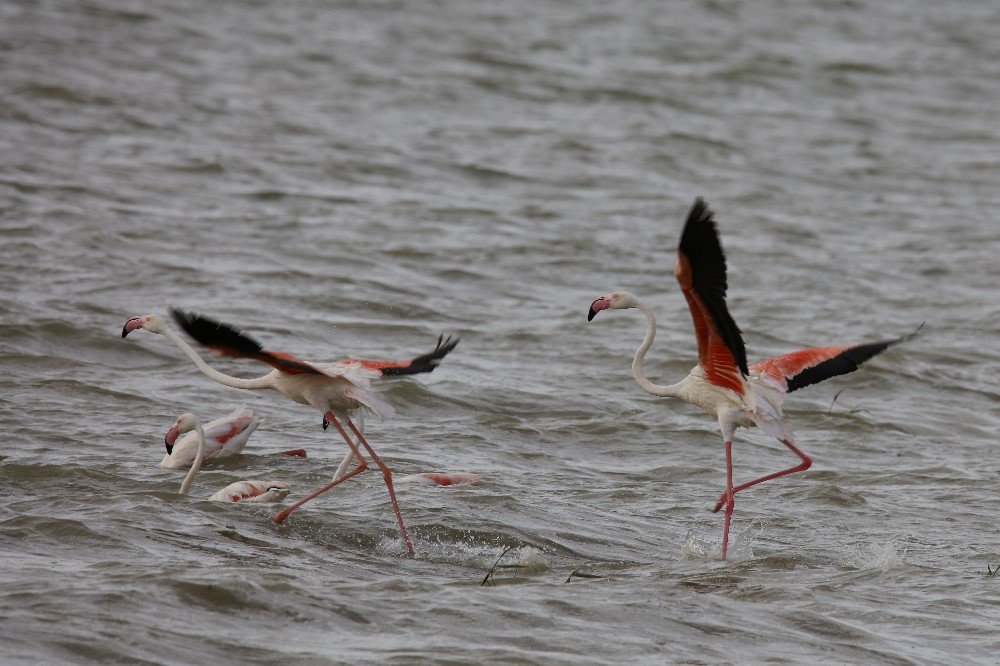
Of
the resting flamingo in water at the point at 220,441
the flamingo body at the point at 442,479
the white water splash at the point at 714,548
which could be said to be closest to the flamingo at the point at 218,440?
the resting flamingo in water at the point at 220,441

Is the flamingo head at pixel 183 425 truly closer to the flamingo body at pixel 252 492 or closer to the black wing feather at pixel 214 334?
the flamingo body at pixel 252 492

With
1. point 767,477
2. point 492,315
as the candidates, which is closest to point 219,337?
point 767,477

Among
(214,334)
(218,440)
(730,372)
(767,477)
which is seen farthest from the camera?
(218,440)

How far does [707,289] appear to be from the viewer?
705 cm

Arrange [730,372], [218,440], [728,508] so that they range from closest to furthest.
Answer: [728,508] → [730,372] → [218,440]

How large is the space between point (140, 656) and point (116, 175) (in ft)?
35.7

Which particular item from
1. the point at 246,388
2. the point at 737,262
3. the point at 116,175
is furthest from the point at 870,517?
the point at 116,175

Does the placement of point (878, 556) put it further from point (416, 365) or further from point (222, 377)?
point (222, 377)

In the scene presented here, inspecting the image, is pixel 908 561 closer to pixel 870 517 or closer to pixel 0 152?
pixel 870 517

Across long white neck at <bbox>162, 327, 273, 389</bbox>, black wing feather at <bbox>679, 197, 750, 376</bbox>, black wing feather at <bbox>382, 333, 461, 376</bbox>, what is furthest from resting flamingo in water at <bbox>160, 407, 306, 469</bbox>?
black wing feather at <bbox>679, 197, 750, 376</bbox>

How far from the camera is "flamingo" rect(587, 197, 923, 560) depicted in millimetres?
7336

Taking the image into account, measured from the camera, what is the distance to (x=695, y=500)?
8.41 metres

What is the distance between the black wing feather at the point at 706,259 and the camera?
269 inches

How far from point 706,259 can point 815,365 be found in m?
1.57
